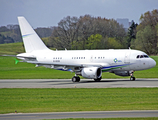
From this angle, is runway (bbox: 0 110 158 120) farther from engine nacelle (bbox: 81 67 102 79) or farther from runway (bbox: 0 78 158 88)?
engine nacelle (bbox: 81 67 102 79)

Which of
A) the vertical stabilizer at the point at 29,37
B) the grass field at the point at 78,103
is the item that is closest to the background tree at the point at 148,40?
the vertical stabilizer at the point at 29,37

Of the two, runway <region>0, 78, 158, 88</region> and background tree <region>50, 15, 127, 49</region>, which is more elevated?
background tree <region>50, 15, 127, 49</region>

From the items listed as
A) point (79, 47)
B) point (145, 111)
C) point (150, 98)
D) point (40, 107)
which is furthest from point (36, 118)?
point (79, 47)

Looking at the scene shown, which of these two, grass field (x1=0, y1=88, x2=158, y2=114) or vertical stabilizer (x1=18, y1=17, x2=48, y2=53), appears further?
vertical stabilizer (x1=18, y1=17, x2=48, y2=53)

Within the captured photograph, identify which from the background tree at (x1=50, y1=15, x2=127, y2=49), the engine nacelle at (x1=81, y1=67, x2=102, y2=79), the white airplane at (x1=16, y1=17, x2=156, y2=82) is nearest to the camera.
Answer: the engine nacelle at (x1=81, y1=67, x2=102, y2=79)

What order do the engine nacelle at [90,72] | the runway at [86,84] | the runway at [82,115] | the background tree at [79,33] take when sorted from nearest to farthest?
1. the runway at [82,115]
2. the runway at [86,84]
3. the engine nacelle at [90,72]
4. the background tree at [79,33]

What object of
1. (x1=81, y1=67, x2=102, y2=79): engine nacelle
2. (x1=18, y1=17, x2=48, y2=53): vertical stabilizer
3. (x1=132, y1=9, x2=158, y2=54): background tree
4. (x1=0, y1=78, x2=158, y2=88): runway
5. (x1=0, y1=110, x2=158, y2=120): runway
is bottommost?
→ (x1=0, y1=110, x2=158, y2=120): runway

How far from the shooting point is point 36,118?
15.8 metres

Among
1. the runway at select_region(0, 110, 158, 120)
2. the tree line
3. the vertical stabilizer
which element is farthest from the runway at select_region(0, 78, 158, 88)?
the tree line

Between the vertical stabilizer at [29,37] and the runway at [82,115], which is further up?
the vertical stabilizer at [29,37]

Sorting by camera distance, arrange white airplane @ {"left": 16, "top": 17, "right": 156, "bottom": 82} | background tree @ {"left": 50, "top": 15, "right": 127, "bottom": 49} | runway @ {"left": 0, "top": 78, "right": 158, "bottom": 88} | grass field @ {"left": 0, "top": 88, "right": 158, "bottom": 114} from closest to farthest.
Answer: grass field @ {"left": 0, "top": 88, "right": 158, "bottom": 114} → runway @ {"left": 0, "top": 78, "right": 158, "bottom": 88} → white airplane @ {"left": 16, "top": 17, "right": 156, "bottom": 82} → background tree @ {"left": 50, "top": 15, "right": 127, "bottom": 49}

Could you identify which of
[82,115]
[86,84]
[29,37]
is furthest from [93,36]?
[82,115]

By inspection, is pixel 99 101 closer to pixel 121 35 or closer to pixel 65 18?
pixel 65 18

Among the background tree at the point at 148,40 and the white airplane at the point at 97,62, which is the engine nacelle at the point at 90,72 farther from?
the background tree at the point at 148,40
